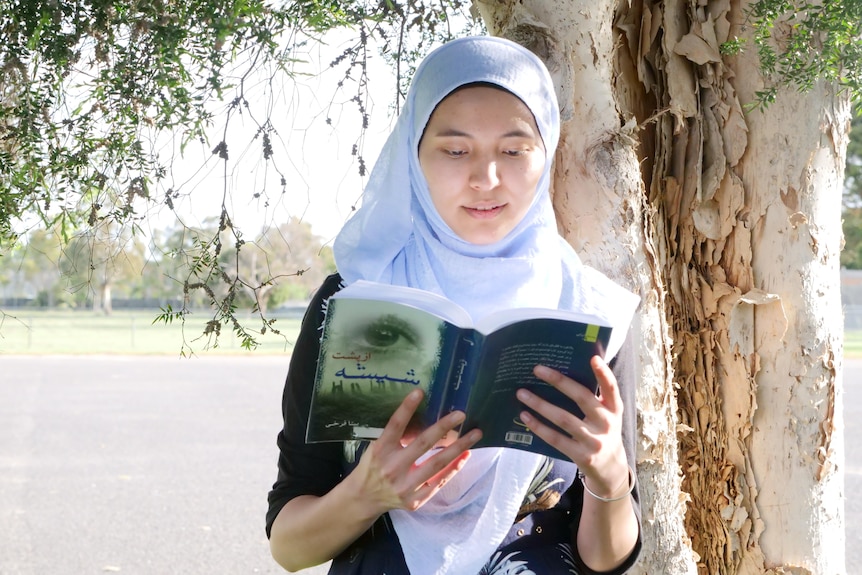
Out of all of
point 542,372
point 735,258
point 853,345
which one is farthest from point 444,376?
point 853,345

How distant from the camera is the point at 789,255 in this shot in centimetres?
248

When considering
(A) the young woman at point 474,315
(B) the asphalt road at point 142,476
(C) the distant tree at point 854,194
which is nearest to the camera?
(A) the young woman at point 474,315

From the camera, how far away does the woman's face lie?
1453 mm

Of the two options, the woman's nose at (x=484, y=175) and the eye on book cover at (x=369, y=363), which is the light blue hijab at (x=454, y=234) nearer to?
the woman's nose at (x=484, y=175)

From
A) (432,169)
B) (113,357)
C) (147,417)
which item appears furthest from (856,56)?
(113,357)

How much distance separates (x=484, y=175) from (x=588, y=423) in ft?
1.37

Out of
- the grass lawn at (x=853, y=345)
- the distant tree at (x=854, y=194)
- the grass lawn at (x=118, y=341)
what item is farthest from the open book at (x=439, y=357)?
the distant tree at (x=854, y=194)

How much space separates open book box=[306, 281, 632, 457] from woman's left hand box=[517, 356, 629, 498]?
2 centimetres

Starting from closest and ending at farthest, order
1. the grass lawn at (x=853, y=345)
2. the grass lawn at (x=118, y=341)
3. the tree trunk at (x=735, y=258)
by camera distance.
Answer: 1. the tree trunk at (x=735, y=258)
2. the grass lawn at (x=853, y=345)
3. the grass lawn at (x=118, y=341)

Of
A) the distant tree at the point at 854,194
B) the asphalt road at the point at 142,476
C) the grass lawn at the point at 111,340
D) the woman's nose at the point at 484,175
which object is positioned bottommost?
the asphalt road at the point at 142,476

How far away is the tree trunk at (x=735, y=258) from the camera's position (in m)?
2.44

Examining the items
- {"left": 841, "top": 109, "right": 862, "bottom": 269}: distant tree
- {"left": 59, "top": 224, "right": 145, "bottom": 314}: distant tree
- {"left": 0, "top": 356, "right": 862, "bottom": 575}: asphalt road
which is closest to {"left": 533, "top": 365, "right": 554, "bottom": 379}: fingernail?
{"left": 59, "top": 224, "right": 145, "bottom": 314}: distant tree

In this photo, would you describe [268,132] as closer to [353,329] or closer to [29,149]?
[29,149]

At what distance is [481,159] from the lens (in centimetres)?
145
